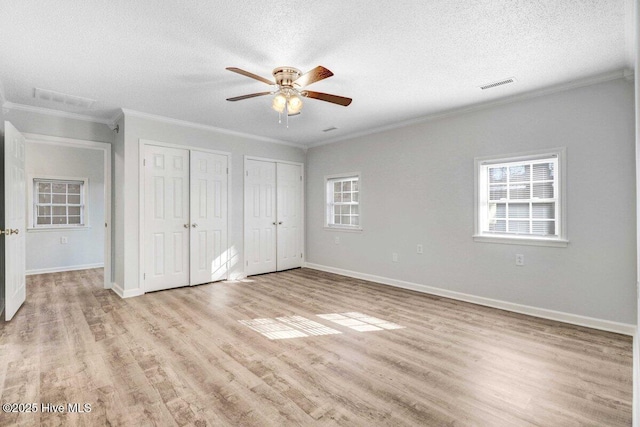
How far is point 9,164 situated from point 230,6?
10.2ft

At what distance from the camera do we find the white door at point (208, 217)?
4961 mm

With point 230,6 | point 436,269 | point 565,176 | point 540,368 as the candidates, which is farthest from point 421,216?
point 230,6

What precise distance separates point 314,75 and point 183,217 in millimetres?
3317

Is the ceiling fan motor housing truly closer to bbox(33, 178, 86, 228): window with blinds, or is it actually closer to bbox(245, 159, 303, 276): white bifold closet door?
bbox(245, 159, 303, 276): white bifold closet door

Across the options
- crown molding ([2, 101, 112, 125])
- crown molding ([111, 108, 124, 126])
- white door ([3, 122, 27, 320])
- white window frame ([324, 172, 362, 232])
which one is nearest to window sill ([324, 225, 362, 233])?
white window frame ([324, 172, 362, 232])

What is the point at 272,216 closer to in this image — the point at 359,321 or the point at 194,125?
the point at 194,125

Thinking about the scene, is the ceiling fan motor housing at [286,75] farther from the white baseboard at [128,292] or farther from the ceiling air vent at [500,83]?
the white baseboard at [128,292]

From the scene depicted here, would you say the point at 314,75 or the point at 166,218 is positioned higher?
the point at 314,75

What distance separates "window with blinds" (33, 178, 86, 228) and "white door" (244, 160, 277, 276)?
12.7ft

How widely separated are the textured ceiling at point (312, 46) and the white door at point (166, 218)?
3.24 feet

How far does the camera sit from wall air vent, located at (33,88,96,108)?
11.7 feet

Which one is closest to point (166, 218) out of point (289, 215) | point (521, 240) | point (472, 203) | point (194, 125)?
point (194, 125)

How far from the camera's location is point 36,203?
6.12m

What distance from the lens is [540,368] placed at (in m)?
2.38
